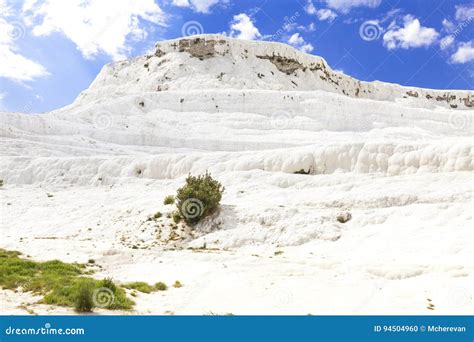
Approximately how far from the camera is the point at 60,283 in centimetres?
1041

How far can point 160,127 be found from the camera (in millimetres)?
49250

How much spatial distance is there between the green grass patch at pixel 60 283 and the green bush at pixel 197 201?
586 centimetres

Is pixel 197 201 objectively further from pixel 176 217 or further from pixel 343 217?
pixel 343 217

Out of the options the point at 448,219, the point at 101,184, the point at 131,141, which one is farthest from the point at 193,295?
the point at 131,141

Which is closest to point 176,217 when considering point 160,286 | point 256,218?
point 256,218

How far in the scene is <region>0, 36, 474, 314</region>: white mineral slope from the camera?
10.2 m

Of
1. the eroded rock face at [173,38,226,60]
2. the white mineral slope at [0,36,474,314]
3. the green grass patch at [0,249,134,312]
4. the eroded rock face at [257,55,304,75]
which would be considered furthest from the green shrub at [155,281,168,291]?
the eroded rock face at [257,55,304,75]

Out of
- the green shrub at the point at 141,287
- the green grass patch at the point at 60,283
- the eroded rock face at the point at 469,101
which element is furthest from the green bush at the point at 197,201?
the eroded rock face at the point at 469,101

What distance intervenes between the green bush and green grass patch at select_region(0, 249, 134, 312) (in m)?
5.86

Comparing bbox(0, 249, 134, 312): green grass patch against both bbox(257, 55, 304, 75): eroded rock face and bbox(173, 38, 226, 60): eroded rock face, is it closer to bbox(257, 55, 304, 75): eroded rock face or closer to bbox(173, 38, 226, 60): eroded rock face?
bbox(173, 38, 226, 60): eroded rock face

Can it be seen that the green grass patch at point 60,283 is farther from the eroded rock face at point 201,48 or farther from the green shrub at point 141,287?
the eroded rock face at point 201,48

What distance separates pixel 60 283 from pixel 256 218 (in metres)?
8.86
